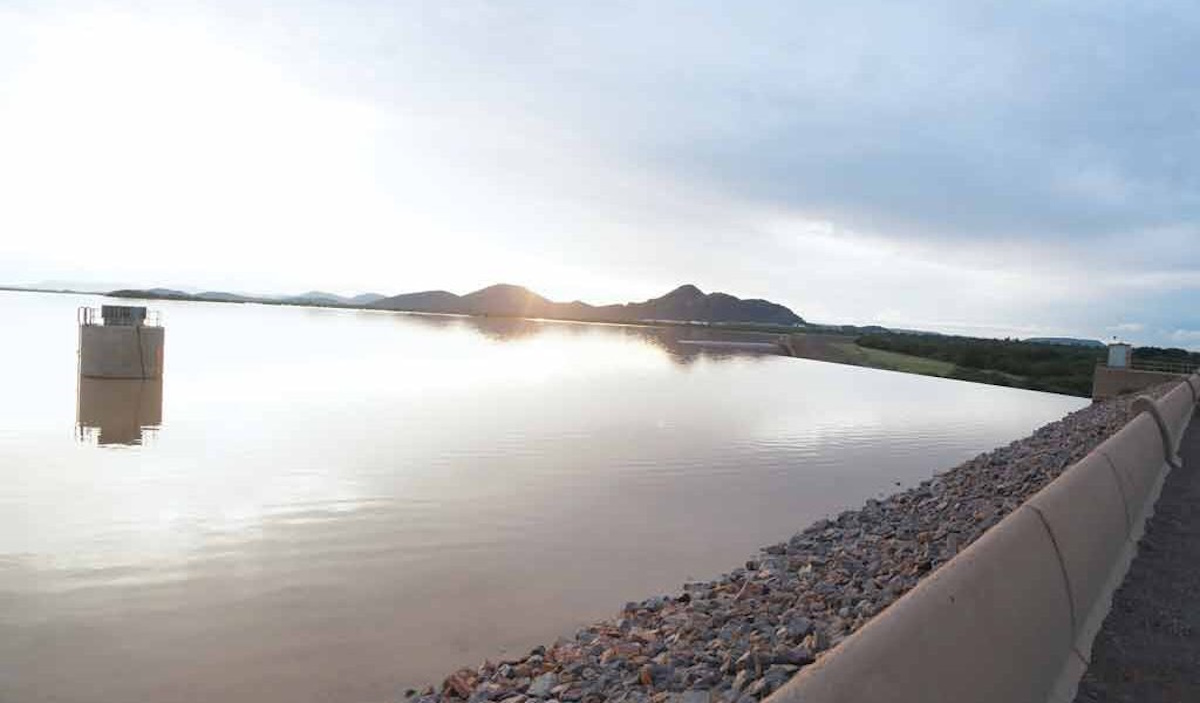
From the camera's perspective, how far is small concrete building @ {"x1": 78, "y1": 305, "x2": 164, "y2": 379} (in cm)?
2972

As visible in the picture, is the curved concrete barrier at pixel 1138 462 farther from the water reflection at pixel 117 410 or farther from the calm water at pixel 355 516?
the water reflection at pixel 117 410

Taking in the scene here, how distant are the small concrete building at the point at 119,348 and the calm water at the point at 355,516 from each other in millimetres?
824

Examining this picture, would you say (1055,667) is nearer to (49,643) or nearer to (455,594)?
(455,594)

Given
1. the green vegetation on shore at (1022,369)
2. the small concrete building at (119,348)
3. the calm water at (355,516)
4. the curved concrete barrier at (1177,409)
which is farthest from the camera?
the green vegetation on shore at (1022,369)

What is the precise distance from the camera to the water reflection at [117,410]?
19.0 meters

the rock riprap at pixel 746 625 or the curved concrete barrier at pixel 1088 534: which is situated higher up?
the curved concrete barrier at pixel 1088 534

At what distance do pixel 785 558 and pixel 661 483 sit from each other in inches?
231

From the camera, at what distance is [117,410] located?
22.7 metres

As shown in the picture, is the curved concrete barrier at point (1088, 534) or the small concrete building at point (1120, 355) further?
the small concrete building at point (1120, 355)

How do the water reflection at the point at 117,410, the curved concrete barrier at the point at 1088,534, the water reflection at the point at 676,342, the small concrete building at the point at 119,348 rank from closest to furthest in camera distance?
the curved concrete barrier at the point at 1088,534
the water reflection at the point at 117,410
the small concrete building at the point at 119,348
the water reflection at the point at 676,342

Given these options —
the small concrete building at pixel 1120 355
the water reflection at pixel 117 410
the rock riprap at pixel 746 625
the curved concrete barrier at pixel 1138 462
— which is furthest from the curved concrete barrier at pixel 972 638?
the small concrete building at pixel 1120 355

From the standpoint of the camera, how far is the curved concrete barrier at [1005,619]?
10.7ft

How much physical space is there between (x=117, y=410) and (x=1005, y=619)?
23.4 metres

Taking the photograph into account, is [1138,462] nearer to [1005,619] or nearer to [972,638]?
[1005,619]
